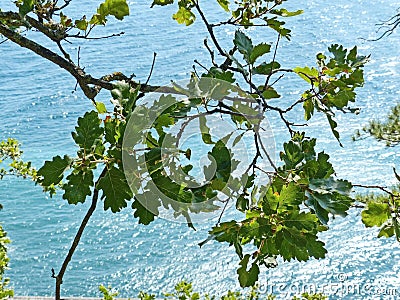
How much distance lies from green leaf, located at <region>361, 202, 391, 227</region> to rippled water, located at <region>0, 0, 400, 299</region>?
1668 mm

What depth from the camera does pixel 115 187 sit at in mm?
497

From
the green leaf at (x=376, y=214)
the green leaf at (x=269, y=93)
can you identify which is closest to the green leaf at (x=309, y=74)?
the green leaf at (x=269, y=93)

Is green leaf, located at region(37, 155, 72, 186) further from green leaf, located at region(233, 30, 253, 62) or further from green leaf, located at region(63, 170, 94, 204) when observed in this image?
green leaf, located at region(233, 30, 253, 62)

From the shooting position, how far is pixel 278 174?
0.56m

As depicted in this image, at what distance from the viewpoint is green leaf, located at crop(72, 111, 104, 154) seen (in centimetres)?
51

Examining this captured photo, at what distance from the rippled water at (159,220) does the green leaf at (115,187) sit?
1.91 metres

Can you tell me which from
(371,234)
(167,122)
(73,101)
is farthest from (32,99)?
(167,122)

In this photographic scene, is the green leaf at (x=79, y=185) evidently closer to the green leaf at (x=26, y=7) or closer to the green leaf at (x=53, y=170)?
the green leaf at (x=53, y=170)

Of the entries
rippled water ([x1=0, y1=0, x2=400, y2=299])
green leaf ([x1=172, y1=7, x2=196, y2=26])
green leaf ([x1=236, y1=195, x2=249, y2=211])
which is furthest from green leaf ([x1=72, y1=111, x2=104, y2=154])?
rippled water ([x1=0, y1=0, x2=400, y2=299])

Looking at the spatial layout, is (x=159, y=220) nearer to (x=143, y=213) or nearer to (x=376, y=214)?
(x=376, y=214)

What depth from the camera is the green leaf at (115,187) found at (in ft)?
1.61

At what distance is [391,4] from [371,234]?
4.97 metres

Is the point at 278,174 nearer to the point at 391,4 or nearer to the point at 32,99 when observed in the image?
the point at 32,99

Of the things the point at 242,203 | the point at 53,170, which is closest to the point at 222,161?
the point at 242,203
